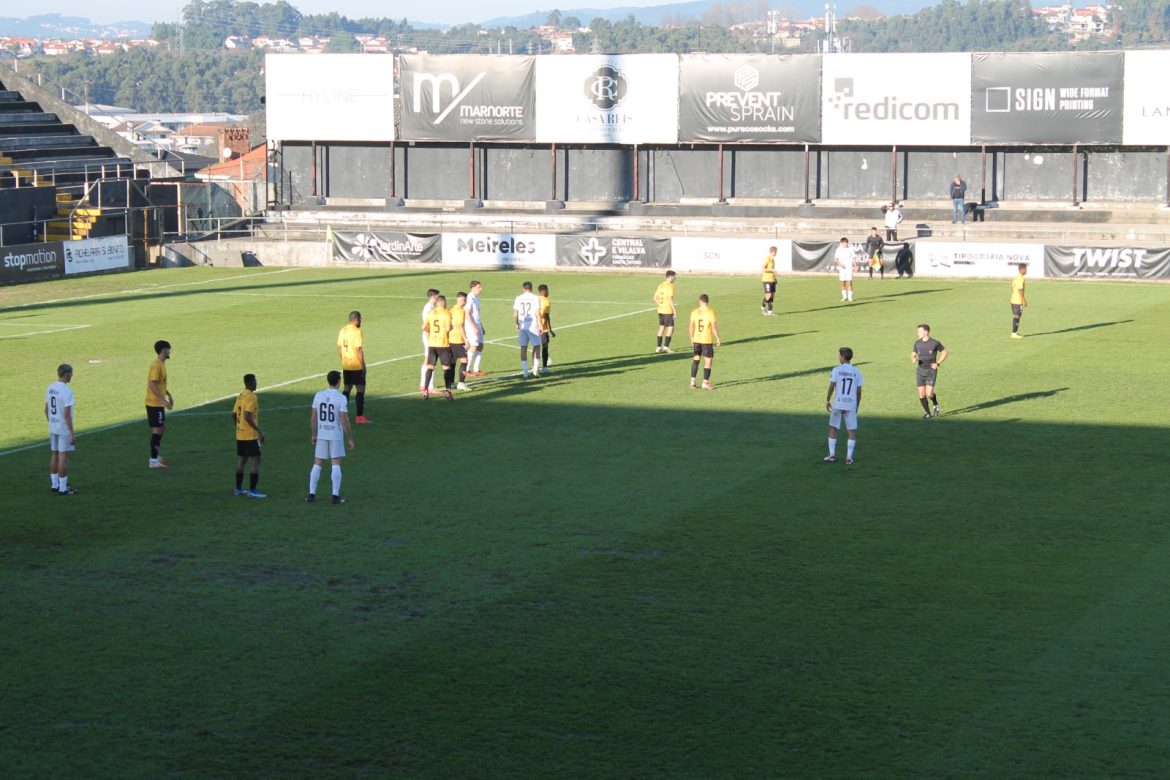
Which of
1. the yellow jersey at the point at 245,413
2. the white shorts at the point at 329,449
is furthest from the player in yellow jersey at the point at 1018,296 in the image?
the yellow jersey at the point at 245,413

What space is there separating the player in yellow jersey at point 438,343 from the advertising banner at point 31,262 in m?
28.3

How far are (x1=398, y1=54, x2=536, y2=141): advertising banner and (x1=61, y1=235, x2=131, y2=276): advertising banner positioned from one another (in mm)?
17055

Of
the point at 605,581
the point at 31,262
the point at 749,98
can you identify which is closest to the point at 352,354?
the point at 605,581

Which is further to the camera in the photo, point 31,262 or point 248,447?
point 31,262

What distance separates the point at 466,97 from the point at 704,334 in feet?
139

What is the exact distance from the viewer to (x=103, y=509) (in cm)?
1953

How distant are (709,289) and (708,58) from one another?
20.7 meters

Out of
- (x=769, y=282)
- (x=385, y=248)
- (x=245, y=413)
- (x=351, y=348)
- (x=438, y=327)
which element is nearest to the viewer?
(x=245, y=413)

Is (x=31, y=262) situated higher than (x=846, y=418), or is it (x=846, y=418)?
(x=31, y=262)

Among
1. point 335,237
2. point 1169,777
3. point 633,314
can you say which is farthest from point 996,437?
point 335,237

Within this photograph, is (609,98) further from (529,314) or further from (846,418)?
(846,418)

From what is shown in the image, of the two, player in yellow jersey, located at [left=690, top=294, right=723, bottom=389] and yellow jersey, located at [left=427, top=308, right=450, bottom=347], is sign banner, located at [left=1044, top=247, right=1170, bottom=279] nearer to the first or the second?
player in yellow jersey, located at [left=690, top=294, right=723, bottom=389]

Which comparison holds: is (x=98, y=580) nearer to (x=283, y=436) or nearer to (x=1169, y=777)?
(x=283, y=436)

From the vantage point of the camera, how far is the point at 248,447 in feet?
65.3
